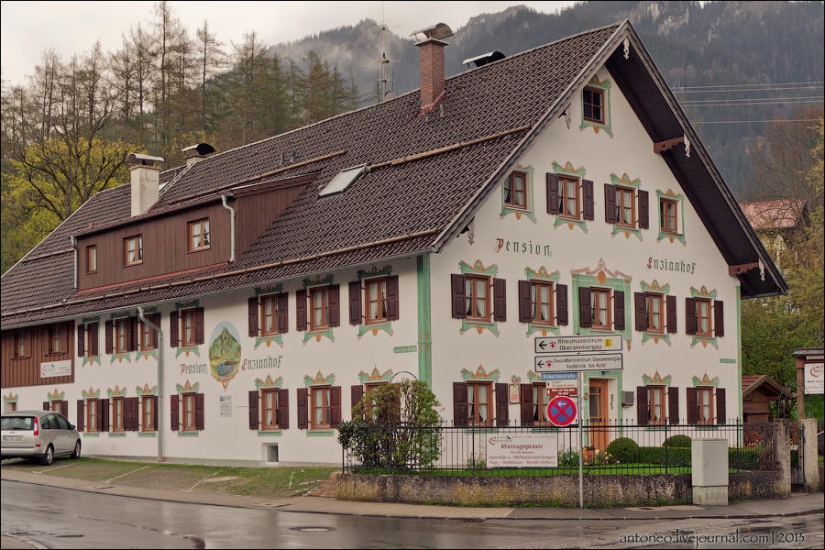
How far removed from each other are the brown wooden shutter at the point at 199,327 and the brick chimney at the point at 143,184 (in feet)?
30.3

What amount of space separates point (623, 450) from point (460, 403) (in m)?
4.31

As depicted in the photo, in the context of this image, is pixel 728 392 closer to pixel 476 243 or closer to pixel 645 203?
pixel 645 203

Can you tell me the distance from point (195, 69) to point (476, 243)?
47.6m

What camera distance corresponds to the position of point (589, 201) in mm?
35594

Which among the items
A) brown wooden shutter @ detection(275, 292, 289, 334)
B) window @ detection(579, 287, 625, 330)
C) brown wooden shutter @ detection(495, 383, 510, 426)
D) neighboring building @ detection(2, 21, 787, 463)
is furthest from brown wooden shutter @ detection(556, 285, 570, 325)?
brown wooden shutter @ detection(275, 292, 289, 334)

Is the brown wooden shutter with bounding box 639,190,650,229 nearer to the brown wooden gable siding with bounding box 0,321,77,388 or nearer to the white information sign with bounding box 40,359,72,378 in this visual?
the brown wooden gable siding with bounding box 0,321,77,388

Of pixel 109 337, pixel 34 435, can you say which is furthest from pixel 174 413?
pixel 109 337

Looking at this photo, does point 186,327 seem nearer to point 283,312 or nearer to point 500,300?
point 283,312

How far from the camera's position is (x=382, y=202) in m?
34.0

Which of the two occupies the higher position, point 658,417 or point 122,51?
point 122,51

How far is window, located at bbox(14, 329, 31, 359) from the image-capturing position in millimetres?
45344

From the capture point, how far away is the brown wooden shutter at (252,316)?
35625 mm

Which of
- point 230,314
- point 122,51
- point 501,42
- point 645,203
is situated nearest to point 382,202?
point 230,314

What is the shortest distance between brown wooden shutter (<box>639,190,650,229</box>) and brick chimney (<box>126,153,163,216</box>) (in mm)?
18603
